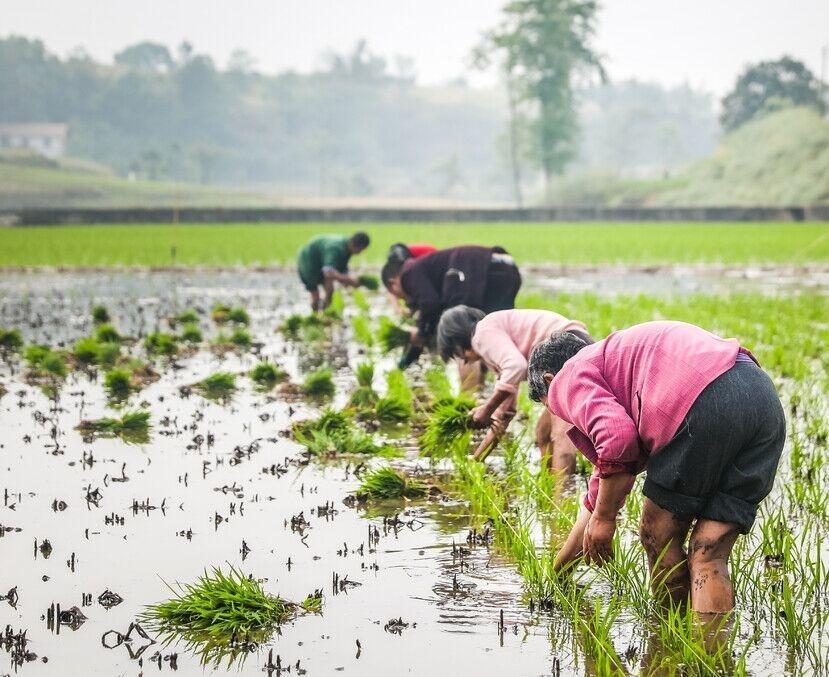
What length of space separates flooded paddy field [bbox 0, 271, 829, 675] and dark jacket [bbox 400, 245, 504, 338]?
0.80 m

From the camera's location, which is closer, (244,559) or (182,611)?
(182,611)

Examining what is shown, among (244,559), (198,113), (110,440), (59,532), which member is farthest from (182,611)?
(198,113)

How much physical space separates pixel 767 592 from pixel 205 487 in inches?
97.0

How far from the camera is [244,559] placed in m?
3.86

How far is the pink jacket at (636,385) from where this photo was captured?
2926mm

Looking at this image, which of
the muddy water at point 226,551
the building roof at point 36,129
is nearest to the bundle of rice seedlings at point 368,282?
the muddy water at point 226,551

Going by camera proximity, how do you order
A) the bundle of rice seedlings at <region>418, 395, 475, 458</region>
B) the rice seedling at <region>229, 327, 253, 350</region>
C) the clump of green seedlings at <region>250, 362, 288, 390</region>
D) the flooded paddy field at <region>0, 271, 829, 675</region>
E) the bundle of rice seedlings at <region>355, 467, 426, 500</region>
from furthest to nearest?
the rice seedling at <region>229, 327, 253, 350</region>
the clump of green seedlings at <region>250, 362, 288, 390</region>
the bundle of rice seedlings at <region>418, 395, 475, 458</region>
the bundle of rice seedlings at <region>355, 467, 426, 500</region>
the flooded paddy field at <region>0, 271, 829, 675</region>

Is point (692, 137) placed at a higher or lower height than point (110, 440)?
higher

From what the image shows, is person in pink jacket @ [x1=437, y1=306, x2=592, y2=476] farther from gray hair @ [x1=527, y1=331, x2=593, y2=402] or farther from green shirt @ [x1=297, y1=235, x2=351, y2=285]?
green shirt @ [x1=297, y1=235, x2=351, y2=285]

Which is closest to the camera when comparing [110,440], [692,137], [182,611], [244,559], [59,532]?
[182,611]

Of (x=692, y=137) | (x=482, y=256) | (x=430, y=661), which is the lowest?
(x=430, y=661)

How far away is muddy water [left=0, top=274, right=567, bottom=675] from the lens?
3086 millimetres

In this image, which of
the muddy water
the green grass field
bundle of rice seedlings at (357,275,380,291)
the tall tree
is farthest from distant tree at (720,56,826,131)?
the muddy water

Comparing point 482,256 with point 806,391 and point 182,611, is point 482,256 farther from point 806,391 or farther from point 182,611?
point 182,611
